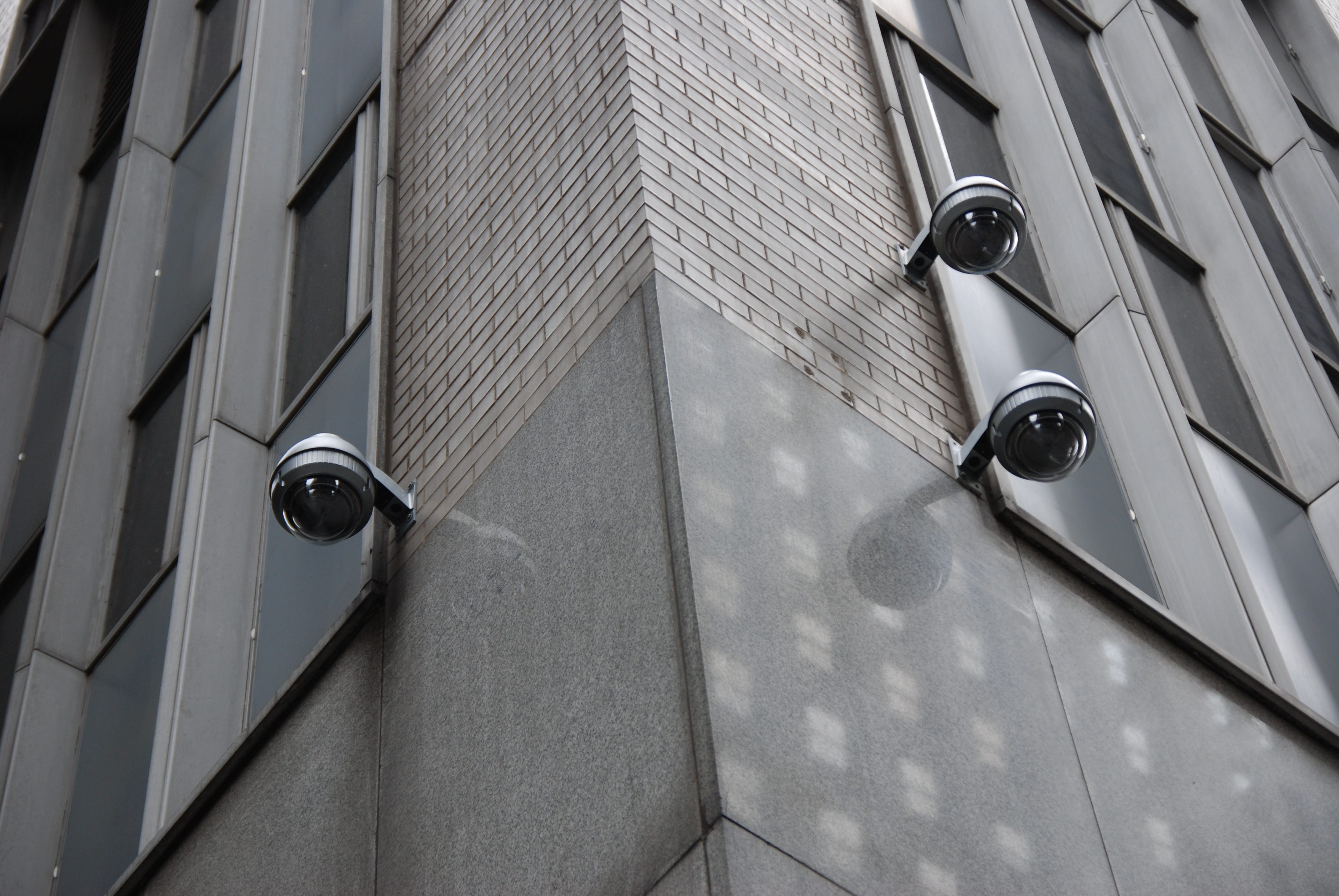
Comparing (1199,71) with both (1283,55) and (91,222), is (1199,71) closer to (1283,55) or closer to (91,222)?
(1283,55)

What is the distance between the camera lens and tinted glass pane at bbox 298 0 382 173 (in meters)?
10.7

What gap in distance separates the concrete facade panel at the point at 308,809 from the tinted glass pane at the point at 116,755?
5.60ft

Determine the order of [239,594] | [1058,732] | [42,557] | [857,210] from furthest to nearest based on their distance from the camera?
[42,557]
[239,594]
[857,210]
[1058,732]

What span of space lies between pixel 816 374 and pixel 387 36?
5.00 meters

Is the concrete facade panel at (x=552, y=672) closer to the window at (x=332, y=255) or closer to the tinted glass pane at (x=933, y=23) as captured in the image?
the window at (x=332, y=255)

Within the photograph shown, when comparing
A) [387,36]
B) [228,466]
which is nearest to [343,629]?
[228,466]

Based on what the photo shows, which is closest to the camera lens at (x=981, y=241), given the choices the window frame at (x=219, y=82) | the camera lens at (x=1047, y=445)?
the camera lens at (x=1047, y=445)

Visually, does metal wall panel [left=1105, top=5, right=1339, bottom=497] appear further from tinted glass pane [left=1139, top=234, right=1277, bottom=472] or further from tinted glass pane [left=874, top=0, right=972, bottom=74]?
tinted glass pane [left=874, top=0, right=972, bottom=74]

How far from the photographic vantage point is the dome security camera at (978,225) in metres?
6.85

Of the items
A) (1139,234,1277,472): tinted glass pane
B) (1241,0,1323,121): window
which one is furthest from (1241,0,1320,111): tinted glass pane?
(1139,234,1277,472): tinted glass pane

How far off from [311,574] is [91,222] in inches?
382

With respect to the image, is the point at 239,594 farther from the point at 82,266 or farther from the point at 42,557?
the point at 82,266

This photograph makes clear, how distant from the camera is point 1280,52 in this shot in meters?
17.2

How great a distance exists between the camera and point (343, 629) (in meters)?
6.84
